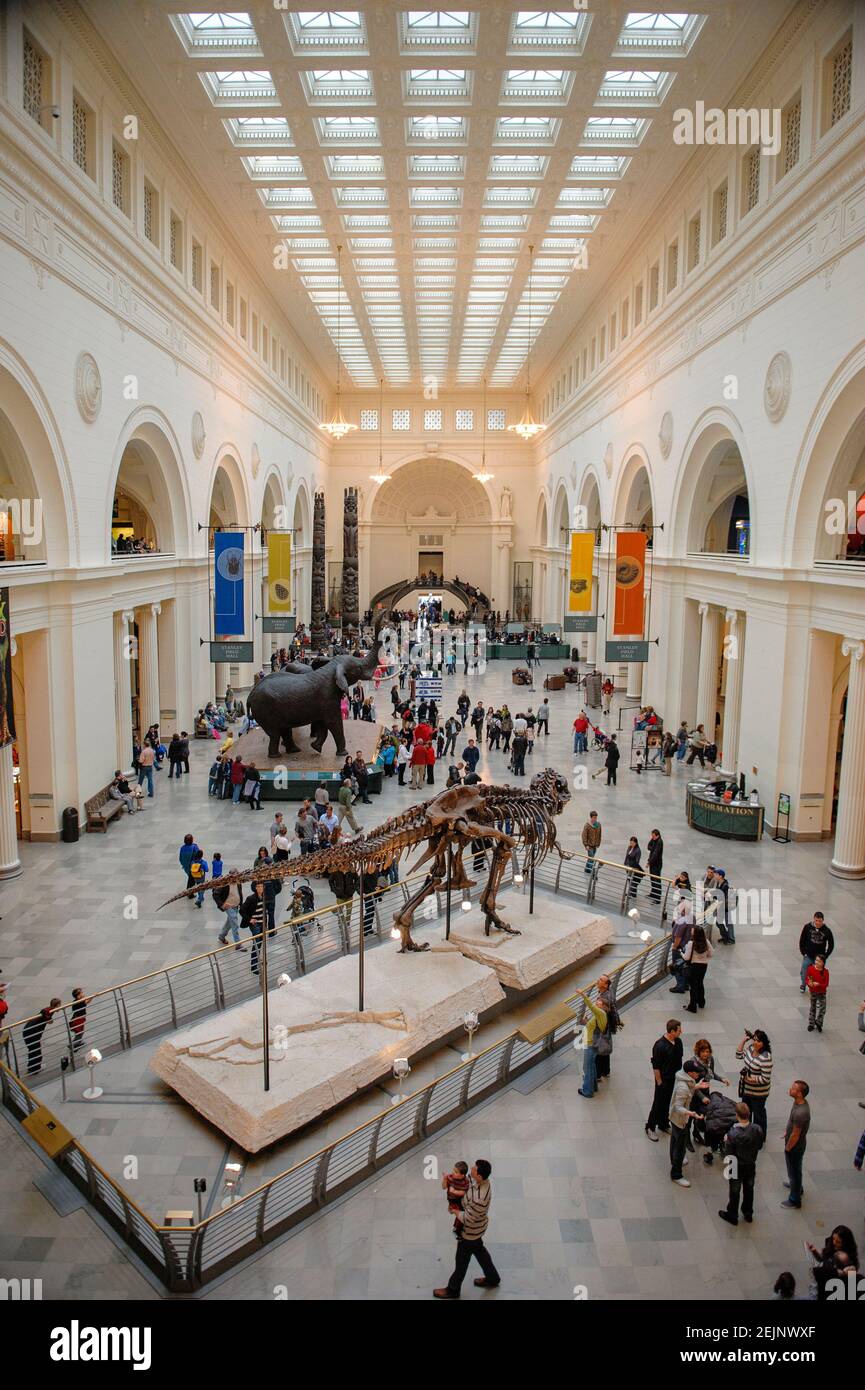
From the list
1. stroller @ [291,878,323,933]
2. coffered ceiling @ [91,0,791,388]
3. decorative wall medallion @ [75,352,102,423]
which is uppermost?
coffered ceiling @ [91,0,791,388]

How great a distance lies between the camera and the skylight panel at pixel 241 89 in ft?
52.6

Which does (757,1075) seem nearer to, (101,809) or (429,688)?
(101,809)

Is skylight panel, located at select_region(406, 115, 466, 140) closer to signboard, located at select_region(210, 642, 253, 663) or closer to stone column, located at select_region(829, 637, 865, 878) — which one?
signboard, located at select_region(210, 642, 253, 663)

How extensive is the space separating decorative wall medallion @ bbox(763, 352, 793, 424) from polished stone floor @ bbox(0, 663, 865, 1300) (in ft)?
24.8

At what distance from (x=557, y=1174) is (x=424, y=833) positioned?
3.30m

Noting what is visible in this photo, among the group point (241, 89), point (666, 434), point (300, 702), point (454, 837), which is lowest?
point (454, 837)

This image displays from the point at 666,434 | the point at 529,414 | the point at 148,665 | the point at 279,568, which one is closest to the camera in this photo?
the point at 148,665

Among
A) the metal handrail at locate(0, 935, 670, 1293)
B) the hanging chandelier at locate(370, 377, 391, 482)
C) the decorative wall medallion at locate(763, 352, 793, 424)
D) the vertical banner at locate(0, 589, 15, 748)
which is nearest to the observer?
the metal handrail at locate(0, 935, 670, 1293)

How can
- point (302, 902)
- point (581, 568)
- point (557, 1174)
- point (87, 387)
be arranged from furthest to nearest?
point (581, 568)
point (87, 387)
point (302, 902)
point (557, 1174)

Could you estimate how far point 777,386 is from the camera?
48.1 feet

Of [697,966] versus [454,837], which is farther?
[454,837]

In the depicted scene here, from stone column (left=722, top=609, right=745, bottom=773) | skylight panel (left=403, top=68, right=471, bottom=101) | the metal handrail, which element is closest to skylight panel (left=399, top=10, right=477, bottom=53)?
skylight panel (left=403, top=68, right=471, bottom=101)

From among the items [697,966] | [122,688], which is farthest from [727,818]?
[122,688]

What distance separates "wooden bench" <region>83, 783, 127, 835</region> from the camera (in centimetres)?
1467
